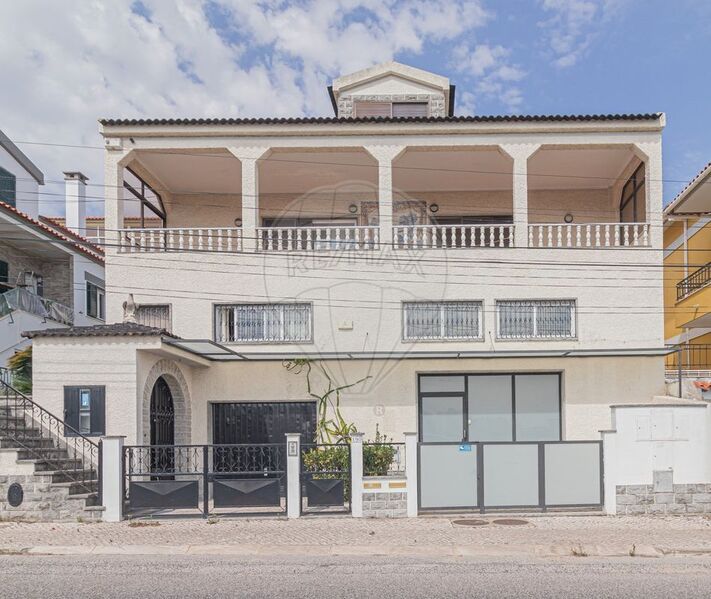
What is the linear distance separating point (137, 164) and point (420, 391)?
9467 mm

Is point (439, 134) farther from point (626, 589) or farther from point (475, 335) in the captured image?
point (626, 589)

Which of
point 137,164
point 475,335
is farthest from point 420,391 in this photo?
point 137,164

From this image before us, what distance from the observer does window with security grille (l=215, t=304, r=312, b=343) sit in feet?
59.4

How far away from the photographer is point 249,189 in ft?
60.0

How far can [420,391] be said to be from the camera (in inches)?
713

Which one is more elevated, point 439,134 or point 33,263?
point 439,134

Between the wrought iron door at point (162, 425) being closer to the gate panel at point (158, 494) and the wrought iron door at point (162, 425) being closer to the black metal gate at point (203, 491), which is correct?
the black metal gate at point (203, 491)

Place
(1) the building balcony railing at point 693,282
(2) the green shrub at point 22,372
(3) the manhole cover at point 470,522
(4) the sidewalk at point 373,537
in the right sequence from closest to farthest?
(4) the sidewalk at point 373,537 < (3) the manhole cover at point 470,522 < (2) the green shrub at point 22,372 < (1) the building balcony railing at point 693,282

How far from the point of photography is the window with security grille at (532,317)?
17969 millimetres

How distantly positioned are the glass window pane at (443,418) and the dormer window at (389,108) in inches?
363

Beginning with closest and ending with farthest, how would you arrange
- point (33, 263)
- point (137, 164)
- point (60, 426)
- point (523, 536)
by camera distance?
point (523, 536)
point (60, 426)
point (137, 164)
point (33, 263)

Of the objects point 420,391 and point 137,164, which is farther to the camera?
point 137,164

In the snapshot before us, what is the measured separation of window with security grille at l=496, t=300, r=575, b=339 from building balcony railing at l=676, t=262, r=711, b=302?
5.97m

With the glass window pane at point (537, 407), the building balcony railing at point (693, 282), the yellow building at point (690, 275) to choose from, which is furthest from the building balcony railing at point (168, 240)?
the building balcony railing at point (693, 282)
